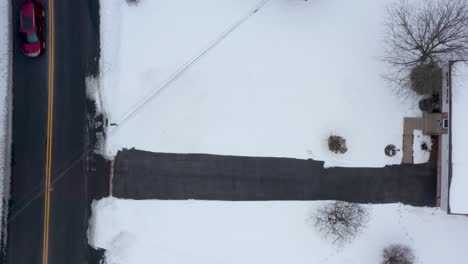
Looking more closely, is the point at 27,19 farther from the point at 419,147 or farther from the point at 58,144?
the point at 419,147

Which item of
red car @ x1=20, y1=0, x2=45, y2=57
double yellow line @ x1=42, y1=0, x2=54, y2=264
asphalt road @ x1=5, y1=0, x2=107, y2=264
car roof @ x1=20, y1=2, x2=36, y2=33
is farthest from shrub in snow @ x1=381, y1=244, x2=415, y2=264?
car roof @ x1=20, y1=2, x2=36, y2=33

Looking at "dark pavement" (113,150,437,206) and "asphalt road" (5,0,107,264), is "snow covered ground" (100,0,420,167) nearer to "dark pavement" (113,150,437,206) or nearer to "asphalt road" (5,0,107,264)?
"dark pavement" (113,150,437,206)

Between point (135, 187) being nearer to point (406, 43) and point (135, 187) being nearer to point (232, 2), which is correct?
point (232, 2)

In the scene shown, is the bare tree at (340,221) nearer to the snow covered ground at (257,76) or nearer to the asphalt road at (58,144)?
the snow covered ground at (257,76)

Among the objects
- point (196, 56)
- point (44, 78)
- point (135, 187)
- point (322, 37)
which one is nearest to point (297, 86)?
point (322, 37)

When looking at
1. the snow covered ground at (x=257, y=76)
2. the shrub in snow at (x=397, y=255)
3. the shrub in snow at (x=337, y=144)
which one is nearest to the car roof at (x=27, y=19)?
the snow covered ground at (x=257, y=76)
